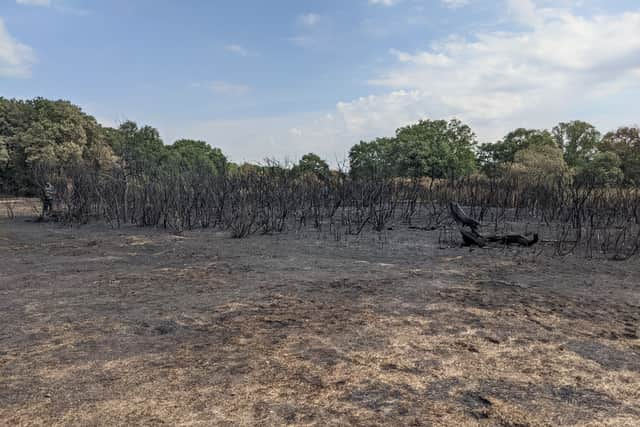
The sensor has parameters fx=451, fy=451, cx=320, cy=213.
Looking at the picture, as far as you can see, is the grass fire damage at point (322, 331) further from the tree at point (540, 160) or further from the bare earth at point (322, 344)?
the tree at point (540, 160)

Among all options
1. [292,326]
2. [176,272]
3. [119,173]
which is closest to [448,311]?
[292,326]

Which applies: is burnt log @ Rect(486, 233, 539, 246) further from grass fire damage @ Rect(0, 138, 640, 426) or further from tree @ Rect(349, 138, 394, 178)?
tree @ Rect(349, 138, 394, 178)

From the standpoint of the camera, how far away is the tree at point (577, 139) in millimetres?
53281

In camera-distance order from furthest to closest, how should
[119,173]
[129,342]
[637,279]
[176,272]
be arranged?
[119,173] → [176,272] → [637,279] → [129,342]

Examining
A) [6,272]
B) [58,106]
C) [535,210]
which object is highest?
[58,106]

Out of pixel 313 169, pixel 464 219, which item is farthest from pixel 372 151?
pixel 464 219

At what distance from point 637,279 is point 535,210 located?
7.91 m

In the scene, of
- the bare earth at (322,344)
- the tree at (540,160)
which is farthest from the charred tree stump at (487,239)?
the tree at (540,160)

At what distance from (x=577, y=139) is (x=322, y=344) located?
202 ft

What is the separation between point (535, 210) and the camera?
1384 cm

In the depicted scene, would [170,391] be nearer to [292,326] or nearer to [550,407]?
[292,326]

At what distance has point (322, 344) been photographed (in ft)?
12.1

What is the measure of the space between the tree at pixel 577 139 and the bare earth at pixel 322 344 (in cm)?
5348

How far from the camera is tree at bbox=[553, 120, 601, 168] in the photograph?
53.3 metres
